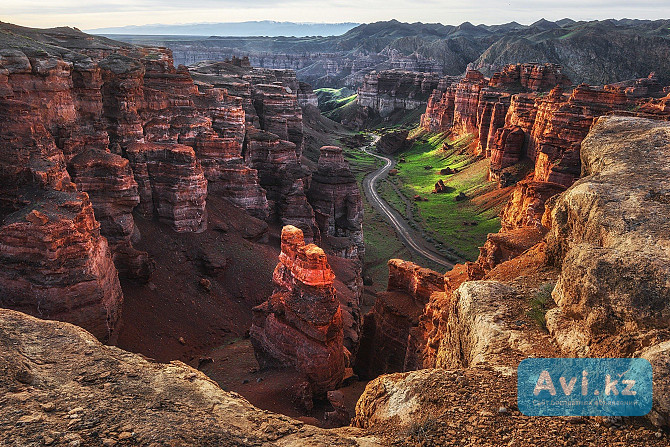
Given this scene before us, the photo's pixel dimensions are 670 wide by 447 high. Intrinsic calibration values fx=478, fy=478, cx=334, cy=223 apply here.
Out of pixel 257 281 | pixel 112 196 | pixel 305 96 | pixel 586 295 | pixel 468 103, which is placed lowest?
pixel 257 281

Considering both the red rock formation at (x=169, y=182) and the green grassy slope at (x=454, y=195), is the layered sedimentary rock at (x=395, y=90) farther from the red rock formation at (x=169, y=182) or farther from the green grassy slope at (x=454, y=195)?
the red rock formation at (x=169, y=182)

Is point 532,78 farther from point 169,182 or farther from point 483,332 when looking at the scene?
point 483,332

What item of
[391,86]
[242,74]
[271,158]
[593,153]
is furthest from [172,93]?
[391,86]

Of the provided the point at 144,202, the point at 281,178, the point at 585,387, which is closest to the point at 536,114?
the point at 281,178

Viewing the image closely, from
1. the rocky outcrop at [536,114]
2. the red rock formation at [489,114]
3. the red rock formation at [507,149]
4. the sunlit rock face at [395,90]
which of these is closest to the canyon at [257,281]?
the rocky outcrop at [536,114]

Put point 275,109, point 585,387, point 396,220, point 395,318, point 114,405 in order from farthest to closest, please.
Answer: point 275,109 → point 396,220 → point 395,318 → point 114,405 → point 585,387

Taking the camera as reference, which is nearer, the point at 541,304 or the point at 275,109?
the point at 541,304

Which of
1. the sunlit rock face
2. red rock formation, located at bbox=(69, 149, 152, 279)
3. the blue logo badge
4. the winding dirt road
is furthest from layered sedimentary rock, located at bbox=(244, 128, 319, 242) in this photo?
the sunlit rock face
